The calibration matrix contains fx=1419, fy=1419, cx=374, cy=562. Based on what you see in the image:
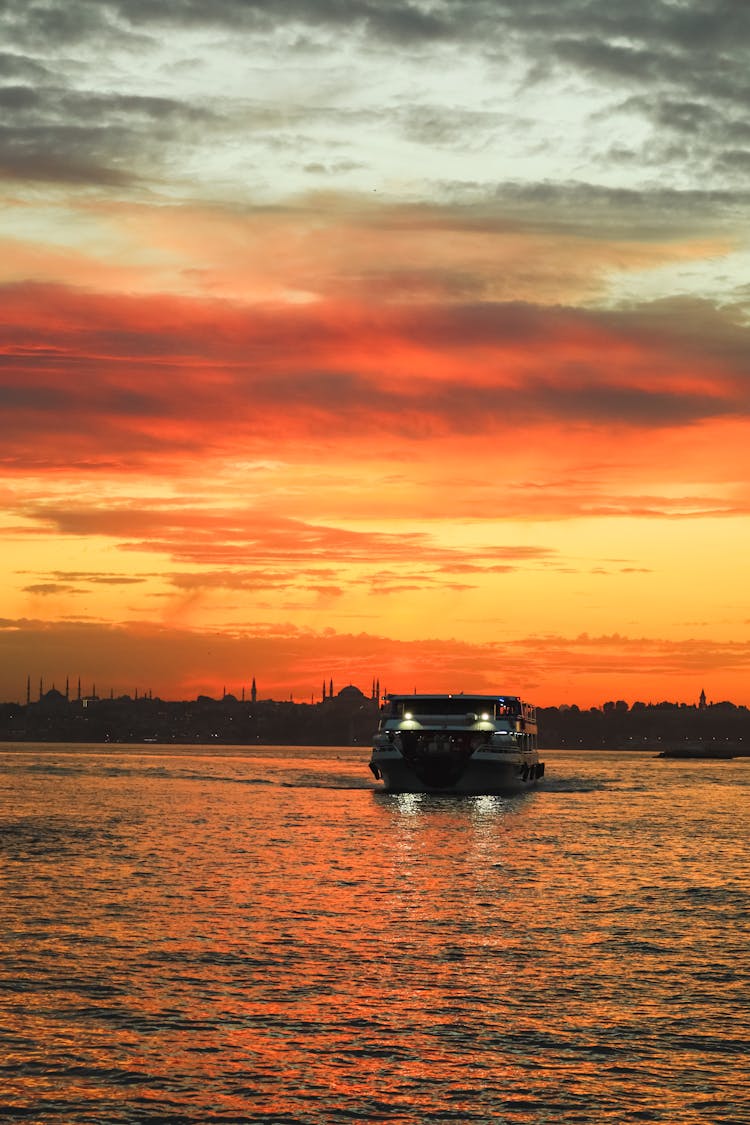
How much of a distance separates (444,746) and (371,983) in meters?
86.3

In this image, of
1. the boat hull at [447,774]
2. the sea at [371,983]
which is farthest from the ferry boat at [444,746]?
the sea at [371,983]

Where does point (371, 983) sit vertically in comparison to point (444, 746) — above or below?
below

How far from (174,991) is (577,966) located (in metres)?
10.7

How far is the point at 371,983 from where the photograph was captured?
110 ft

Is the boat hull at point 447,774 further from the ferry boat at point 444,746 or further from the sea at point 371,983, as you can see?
the sea at point 371,983

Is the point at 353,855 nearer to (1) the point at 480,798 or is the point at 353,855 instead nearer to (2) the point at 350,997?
(2) the point at 350,997

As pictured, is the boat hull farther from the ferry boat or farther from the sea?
the sea

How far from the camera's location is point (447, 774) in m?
120

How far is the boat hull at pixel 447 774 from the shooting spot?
393ft

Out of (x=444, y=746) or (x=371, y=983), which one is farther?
(x=444, y=746)

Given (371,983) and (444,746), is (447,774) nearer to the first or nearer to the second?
(444,746)

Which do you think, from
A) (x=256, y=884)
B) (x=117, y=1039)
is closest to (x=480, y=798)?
(x=256, y=884)

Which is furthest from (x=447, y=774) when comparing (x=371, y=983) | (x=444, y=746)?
(x=371, y=983)

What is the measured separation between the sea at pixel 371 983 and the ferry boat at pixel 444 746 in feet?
143
